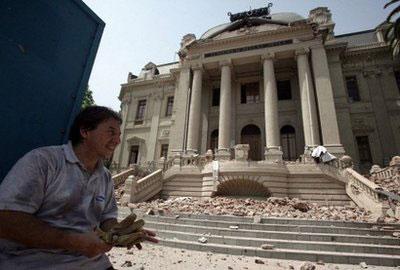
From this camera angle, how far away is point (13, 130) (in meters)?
1.68

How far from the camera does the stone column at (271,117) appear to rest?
15273 millimetres

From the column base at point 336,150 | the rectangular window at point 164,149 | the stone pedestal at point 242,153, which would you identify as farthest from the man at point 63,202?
the rectangular window at point 164,149

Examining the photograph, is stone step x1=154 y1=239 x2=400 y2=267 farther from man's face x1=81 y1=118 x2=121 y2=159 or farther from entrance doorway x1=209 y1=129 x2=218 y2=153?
entrance doorway x1=209 y1=129 x2=218 y2=153

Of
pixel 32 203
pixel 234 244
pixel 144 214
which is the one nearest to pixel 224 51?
pixel 144 214

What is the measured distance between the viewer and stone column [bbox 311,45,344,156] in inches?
606

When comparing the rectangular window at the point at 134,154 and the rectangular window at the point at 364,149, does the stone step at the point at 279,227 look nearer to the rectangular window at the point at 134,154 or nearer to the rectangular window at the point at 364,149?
the rectangular window at the point at 364,149

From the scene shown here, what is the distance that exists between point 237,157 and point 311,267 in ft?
30.1

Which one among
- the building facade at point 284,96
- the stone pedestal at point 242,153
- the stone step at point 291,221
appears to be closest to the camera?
the stone step at point 291,221

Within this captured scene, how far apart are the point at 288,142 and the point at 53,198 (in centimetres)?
1969

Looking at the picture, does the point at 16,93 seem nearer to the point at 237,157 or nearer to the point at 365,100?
the point at 237,157

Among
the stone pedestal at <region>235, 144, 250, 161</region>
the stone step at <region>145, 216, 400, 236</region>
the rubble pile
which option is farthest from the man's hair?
the stone pedestal at <region>235, 144, 250, 161</region>

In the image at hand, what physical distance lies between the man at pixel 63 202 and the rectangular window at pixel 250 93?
68.2ft

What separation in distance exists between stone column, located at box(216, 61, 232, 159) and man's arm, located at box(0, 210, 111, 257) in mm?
15122

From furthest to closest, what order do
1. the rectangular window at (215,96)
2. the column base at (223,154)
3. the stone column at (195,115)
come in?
the rectangular window at (215,96) < the stone column at (195,115) < the column base at (223,154)
